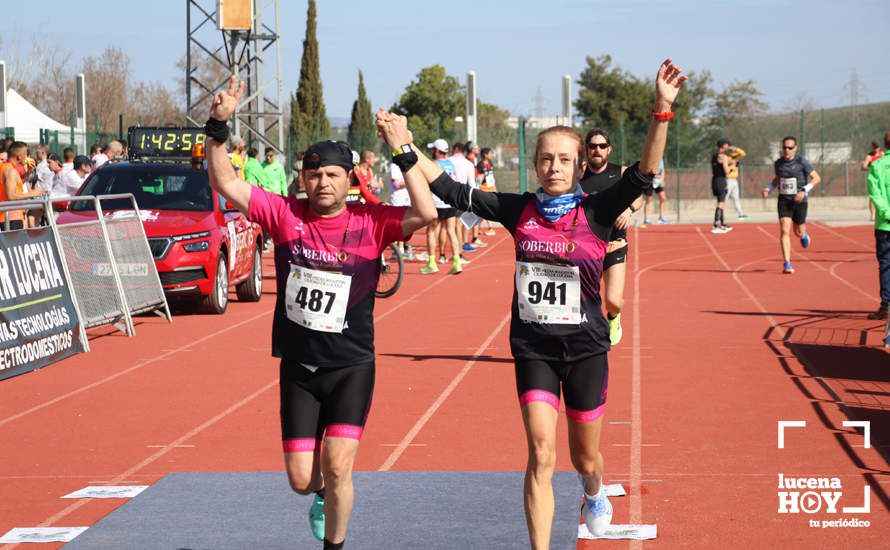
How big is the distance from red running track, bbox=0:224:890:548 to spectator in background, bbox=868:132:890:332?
45 cm

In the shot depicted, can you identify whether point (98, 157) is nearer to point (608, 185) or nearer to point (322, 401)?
point (608, 185)

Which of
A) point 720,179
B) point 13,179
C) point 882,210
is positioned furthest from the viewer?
point 720,179

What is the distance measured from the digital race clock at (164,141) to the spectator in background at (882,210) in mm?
13114

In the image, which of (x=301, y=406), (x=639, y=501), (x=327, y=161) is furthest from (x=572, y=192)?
(x=639, y=501)

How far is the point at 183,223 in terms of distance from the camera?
15977mm

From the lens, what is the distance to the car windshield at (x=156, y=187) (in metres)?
16.4

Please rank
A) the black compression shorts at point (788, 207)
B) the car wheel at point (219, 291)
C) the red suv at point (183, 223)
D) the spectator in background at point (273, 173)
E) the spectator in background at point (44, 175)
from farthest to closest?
the spectator in background at point (273, 173), the spectator in background at point (44, 175), the black compression shorts at point (788, 207), the car wheel at point (219, 291), the red suv at point (183, 223)

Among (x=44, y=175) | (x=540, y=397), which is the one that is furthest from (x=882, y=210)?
(x=44, y=175)

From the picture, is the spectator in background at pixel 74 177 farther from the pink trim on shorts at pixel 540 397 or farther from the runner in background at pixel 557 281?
the pink trim on shorts at pixel 540 397

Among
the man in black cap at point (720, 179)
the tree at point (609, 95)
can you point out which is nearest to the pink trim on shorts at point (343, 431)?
the man in black cap at point (720, 179)

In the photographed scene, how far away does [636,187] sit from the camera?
565cm

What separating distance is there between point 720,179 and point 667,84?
26.5 m

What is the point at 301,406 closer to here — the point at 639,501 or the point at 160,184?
the point at 639,501

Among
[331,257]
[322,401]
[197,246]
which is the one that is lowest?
[322,401]
